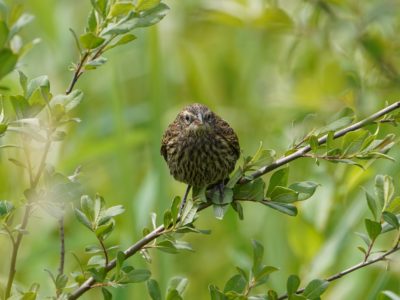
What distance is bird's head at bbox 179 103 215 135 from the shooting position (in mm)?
3697

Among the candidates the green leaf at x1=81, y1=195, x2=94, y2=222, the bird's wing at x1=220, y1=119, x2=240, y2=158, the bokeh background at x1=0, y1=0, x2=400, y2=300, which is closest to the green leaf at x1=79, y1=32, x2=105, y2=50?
the green leaf at x1=81, y1=195, x2=94, y2=222

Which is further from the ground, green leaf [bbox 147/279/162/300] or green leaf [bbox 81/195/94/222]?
green leaf [bbox 81/195/94/222]

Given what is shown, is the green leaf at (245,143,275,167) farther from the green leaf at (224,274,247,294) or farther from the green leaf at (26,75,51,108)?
the green leaf at (26,75,51,108)

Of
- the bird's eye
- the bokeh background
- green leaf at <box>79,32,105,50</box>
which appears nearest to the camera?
green leaf at <box>79,32,105,50</box>

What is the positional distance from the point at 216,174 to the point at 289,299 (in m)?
1.07

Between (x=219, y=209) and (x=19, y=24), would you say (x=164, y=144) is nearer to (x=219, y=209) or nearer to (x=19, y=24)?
(x=219, y=209)

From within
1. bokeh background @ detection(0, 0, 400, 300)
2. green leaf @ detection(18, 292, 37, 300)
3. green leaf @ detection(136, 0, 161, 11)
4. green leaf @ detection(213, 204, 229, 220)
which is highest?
green leaf @ detection(136, 0, 161, 11)

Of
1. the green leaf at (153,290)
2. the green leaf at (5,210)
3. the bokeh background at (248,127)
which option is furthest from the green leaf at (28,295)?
the bokeh background at (248,127)

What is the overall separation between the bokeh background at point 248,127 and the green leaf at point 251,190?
1.95 ft

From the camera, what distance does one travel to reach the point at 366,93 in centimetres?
429

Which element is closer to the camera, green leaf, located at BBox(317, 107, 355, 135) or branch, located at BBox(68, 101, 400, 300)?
branch, located at BBox(68, 101, 400, 300)

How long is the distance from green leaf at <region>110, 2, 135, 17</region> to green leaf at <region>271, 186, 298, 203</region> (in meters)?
0.59

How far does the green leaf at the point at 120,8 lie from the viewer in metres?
2.24

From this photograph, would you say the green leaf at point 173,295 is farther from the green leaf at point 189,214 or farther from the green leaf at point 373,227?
the green leaf at point 373,227
